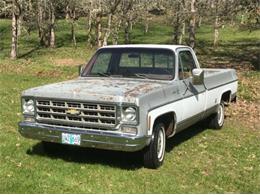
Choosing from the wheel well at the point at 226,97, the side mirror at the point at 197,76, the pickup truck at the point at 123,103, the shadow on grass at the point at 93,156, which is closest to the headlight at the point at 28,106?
the pickup truck at the point at 123,103

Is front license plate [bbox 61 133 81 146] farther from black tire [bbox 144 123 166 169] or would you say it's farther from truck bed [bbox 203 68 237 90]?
truck bed [bbox 203 68 237 90]

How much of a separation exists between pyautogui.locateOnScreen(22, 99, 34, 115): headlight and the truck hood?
0.38 feet

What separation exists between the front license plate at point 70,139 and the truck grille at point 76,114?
0.54 feet

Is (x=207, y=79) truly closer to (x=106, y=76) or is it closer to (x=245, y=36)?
(x=106, y=76)

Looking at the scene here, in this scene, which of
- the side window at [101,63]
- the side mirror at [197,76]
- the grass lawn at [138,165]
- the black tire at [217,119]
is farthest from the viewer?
the black tire at [217,119]

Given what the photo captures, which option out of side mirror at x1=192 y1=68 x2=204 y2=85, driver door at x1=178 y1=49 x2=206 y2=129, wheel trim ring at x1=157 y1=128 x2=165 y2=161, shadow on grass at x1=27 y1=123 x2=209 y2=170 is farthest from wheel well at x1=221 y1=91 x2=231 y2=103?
wheel trim ring at x1=157 y1=128 x2=165 y2=161

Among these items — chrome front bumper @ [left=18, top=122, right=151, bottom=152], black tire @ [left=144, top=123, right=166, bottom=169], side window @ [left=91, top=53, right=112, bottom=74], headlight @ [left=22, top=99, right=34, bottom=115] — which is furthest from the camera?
side window @ [left=91, top=53, right=112, bottom=74]

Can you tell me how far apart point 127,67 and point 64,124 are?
1.87 m

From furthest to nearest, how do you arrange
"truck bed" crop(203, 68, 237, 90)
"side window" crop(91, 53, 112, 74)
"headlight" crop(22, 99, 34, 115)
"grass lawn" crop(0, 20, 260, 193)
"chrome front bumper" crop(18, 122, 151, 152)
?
"truck bed" crop(203, 68, 237, 90) → "side window" crop(91, 53, 112, 74) → "headlight" crop(22, 99, 34, 115) → "chrome front bumper" crop(18, 122, 151, 152) → "grass lawn" crop(0, 20, 260, 193)

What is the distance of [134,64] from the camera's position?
903 centimetres

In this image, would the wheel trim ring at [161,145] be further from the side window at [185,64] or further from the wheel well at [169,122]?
the side window at [185,64]

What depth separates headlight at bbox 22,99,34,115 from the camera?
316 inches

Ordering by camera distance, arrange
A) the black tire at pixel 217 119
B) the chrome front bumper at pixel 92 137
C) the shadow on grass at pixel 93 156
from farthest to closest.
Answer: the black tire at pixel 217 119
the shadow on grass at pixel 93 156
the chrome front bumper at pixel 92 137

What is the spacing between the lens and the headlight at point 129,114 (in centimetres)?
734
